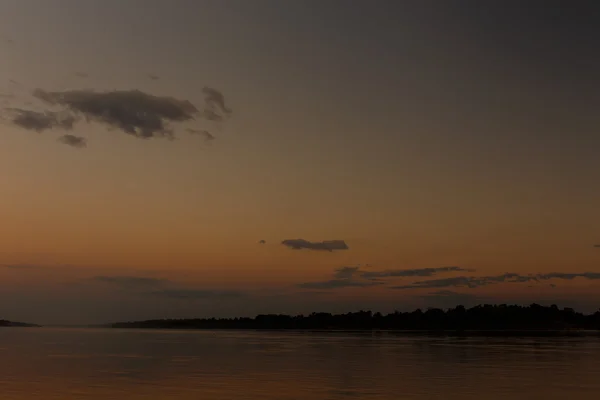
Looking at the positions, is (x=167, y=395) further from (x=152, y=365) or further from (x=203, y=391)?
(x=152, y=365)

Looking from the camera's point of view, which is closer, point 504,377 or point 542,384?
point 542,384

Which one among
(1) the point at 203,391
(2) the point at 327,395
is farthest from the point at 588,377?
(1) the point at 203,391

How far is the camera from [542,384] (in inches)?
1710

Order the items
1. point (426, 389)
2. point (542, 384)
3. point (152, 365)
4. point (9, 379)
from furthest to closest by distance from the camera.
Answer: point (152, 365) < point (9, 379) < point (542, 384) < point (426, 389)

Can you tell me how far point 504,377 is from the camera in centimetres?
4781

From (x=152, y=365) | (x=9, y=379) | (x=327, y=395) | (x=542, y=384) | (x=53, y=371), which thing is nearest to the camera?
(x=327, y=395)

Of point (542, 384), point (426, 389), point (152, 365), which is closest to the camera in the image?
point (426, 389)

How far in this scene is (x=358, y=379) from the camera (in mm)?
46156

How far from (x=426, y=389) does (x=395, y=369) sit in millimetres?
14796

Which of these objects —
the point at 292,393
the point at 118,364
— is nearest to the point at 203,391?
the point at 292,393

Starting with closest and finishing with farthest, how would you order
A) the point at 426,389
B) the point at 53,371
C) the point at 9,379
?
the point at 426,389 < the point at 9,379 < the point at 53,371

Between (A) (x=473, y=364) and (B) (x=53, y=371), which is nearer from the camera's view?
(B) (x=53, y=371)

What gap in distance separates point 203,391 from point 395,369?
68.2 ft

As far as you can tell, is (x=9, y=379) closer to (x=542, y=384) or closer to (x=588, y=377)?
(x=542, y=384)
